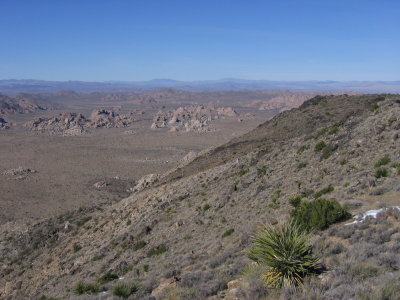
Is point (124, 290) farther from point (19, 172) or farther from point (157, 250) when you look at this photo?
point (19, 172)

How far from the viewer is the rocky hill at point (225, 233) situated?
691cm

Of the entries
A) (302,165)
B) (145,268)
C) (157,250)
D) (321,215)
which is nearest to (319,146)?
(302,165)

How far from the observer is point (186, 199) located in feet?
66.2

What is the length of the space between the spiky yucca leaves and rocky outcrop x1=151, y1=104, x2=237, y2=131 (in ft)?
314

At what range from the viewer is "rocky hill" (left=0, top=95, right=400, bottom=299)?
22.7 feet

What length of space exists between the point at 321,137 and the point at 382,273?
1479 centimetres

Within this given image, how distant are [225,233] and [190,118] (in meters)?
116

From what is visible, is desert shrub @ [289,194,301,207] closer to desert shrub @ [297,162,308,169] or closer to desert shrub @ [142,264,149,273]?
desert shrub @ [297,162,308,169]

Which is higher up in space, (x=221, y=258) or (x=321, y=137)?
(x=321, y=137)

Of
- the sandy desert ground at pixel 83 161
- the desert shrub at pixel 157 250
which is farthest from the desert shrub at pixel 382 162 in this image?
the sandy desert ground at pixel 83 161

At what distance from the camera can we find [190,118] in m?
128

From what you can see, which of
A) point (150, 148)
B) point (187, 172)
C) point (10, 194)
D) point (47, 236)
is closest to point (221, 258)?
point (47, 236)

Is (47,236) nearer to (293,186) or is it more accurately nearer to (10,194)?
(293,186)

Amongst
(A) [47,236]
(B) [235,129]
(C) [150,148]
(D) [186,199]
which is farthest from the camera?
(B) [235,129]
